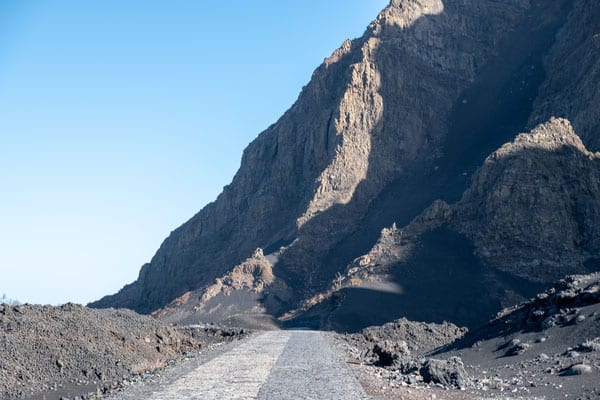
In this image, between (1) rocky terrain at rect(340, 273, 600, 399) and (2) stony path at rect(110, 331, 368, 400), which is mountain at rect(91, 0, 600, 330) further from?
(2) stony path at rect(110, 331, 368, 400)

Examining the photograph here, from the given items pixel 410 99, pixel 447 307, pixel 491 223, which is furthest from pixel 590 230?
pixel 410 99

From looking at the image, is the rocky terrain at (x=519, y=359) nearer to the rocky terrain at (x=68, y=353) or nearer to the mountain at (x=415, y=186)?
the rocky terrain at (x=68, y=353)

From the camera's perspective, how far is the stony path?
1855cm

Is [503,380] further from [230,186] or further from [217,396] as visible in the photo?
[230,186]

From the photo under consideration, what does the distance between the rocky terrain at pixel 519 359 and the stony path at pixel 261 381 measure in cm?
117

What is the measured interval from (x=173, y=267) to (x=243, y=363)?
323 ft

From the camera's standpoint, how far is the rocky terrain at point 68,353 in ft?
79.2

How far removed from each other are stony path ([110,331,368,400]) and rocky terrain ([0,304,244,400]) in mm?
2418

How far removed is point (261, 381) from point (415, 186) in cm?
8884

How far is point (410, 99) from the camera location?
12144cm

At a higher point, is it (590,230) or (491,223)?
(491,223)

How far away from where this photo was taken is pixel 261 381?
21.1 m

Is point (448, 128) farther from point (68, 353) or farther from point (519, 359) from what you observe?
point (68, 353)

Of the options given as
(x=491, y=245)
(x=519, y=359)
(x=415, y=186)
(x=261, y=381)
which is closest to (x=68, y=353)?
(x=261, y=381)
